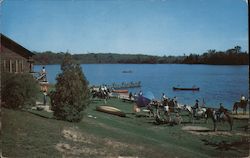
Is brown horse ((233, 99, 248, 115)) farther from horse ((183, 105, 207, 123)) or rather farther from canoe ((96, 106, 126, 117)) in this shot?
canoe ((96, 106, 126, 117))

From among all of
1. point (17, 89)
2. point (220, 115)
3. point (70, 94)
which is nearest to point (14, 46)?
point (17, 89)

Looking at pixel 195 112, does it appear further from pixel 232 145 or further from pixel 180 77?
pixel 232 145

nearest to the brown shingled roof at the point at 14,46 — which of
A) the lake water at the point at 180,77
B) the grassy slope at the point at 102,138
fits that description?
the lake water at the point at 180,77

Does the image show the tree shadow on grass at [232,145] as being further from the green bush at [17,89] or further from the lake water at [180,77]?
the green bush at [17,89]

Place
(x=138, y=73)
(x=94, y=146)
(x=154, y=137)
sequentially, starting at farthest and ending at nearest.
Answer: (x=138, y=73)
(x=154, y=137)
(x=94, y=146)

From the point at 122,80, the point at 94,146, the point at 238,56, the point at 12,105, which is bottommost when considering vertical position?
the point at 94,146

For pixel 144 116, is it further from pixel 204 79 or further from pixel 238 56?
pixel 238 56

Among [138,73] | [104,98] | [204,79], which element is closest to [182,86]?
[204,79]
